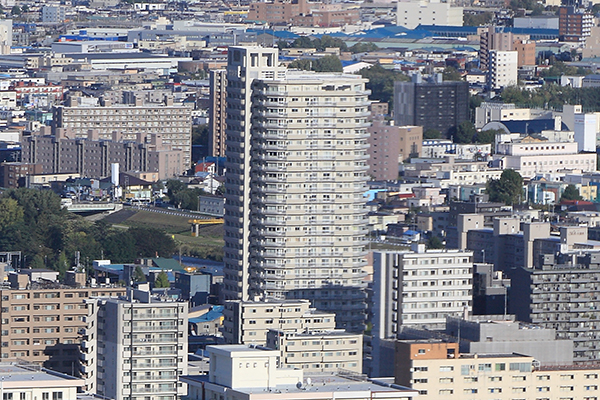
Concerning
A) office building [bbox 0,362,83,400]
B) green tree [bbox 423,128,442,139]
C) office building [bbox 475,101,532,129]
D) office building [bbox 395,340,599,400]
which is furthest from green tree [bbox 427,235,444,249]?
office building [bbox 475,101,532,129]

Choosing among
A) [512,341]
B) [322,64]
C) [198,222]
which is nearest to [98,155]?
[198,222]

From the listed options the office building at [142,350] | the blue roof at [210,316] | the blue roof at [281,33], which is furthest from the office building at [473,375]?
the blue roof at [281,33]

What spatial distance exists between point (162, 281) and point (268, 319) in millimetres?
10987

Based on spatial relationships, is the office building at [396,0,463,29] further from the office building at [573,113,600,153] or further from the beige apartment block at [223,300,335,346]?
the beige apartment block at [223,300,335,346]

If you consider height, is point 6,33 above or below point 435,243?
above

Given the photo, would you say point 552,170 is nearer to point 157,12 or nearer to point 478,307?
point 478,307

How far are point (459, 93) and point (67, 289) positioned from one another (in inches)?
2100

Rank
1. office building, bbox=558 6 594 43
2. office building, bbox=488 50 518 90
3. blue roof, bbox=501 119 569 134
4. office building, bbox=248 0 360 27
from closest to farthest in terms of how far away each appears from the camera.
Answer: blue roof, bbox=501 119 569 134 → office building, bbox=488 50 518 90 → office building, bbox=558 6 594 43 → office building, bbox=248 0 360 27

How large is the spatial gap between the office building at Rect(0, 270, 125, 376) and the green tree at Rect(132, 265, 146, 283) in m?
8.96

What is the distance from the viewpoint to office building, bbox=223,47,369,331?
155 feet

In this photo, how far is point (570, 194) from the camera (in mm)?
73125

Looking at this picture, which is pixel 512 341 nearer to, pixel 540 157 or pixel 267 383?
pixel 267 383

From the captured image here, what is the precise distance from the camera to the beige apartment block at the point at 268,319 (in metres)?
41.1

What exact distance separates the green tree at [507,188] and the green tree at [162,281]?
20258mm
